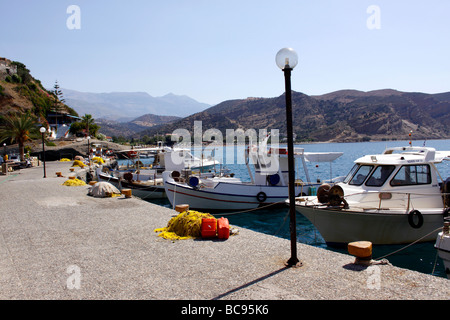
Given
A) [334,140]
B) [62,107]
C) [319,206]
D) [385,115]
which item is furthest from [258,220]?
[385,115]

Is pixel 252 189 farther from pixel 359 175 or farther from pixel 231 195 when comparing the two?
pixel 359 175

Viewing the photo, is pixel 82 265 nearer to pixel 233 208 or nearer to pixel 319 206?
pixel 319 206

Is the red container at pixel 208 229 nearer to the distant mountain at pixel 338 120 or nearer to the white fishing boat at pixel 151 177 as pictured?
the white fishing boat at pixel 151 177

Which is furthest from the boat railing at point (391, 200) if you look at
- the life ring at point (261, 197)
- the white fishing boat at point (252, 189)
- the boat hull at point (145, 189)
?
the boat hull at point (145, 189)

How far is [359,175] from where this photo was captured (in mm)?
13250

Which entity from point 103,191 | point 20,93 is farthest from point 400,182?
point 20,93

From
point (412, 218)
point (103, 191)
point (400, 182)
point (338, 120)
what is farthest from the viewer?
point (338, 120)

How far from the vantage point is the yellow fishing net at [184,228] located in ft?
29.5

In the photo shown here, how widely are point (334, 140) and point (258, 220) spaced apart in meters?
151

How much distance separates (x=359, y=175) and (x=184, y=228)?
736 centimetres

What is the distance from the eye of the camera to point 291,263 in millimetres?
6781

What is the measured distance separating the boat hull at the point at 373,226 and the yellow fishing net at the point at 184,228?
420cm

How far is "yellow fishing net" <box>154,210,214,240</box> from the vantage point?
8.98 m

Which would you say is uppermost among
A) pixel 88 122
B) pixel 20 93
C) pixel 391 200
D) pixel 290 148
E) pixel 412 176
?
pixel 20 93
